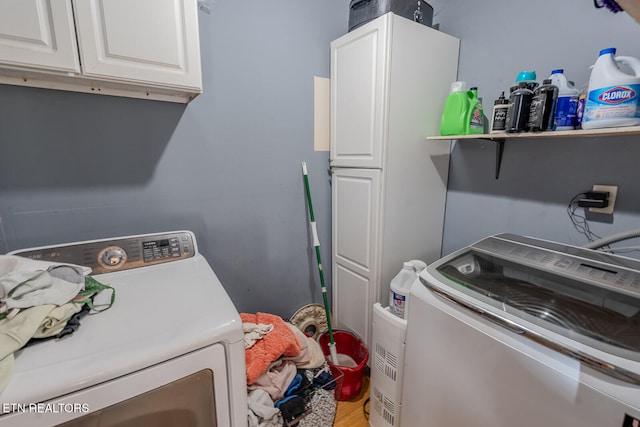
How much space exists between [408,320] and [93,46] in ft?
5.19

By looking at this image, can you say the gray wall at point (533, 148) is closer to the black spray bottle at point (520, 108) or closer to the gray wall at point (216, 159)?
the black spray bottle at point (520, 108)

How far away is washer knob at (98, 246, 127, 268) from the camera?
1235 millimetres

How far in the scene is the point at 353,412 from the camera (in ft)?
5.44

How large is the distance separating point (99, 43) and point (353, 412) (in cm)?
213

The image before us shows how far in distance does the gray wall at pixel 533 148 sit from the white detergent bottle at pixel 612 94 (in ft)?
0.86

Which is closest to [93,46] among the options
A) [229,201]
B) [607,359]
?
[229,201]

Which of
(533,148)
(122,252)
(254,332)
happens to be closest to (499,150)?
(533,148)

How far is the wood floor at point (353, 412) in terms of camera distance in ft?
5.21

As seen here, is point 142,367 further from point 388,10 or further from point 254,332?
point 388,10

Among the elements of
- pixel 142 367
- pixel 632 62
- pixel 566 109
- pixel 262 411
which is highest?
pixel 632 62

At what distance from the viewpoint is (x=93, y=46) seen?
1008 millimetres

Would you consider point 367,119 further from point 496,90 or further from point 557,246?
point 557,246

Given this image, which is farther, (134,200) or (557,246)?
(134,200)

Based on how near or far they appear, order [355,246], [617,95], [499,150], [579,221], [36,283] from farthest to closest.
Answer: [355,246] < [499,150] < [579,221] < [617,95] < [36,283]
